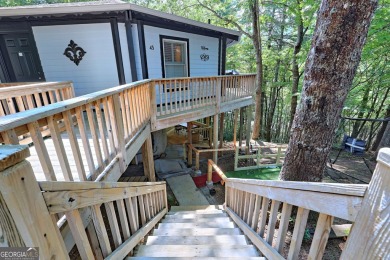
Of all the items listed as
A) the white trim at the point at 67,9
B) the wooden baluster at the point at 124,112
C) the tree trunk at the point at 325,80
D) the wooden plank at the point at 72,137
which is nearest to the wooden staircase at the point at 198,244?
the wooden plank at the point at 72,137

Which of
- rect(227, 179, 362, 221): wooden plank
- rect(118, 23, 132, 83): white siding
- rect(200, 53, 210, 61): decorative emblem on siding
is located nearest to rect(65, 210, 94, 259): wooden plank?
rect(227, 179, 362, 221): wooden plank

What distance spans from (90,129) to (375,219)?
2.35 meters

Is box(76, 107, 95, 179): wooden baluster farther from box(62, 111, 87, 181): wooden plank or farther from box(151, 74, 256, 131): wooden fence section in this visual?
box(151, 74, 256, 131): wooden fence section

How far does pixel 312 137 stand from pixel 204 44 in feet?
20.9

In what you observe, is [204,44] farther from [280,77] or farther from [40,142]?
[280,77]

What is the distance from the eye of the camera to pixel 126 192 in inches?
71.5

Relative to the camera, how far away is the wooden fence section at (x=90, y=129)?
1136 mm

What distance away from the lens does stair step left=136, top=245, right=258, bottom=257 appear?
1.82 meters

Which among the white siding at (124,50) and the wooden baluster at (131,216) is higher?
the white siding at (124,50)

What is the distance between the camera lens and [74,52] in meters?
5.72

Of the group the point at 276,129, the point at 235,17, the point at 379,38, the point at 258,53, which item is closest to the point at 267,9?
the point at 235,17

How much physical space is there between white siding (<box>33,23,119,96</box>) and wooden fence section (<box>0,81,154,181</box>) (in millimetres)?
2663

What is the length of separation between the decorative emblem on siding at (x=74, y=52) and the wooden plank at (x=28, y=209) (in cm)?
→ 623

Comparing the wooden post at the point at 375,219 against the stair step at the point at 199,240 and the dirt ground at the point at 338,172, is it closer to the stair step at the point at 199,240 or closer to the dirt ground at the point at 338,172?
the stair step at the point at 199,240
